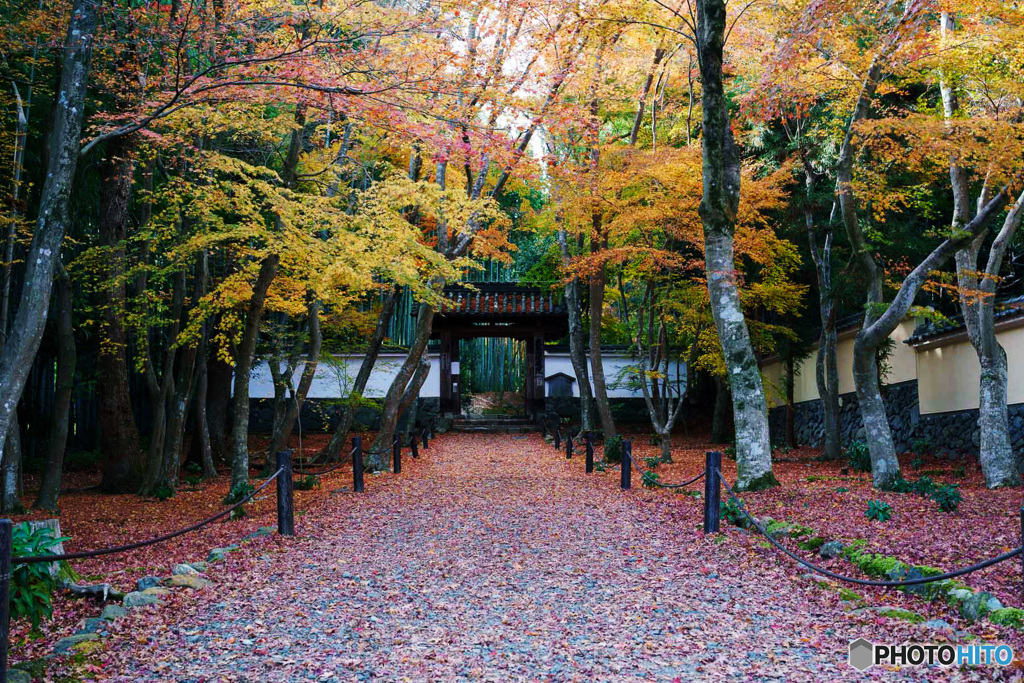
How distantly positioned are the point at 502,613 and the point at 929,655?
2.22 meters

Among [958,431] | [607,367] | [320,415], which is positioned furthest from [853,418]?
[320,415]

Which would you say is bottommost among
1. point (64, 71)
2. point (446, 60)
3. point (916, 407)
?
point (916, 407)

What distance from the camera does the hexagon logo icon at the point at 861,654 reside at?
347 cm

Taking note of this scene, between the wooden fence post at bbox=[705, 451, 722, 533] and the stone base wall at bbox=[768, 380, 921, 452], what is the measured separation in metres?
8.31

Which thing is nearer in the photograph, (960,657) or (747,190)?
(960,657)

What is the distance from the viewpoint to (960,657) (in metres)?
3.46

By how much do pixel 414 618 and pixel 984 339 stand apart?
7822 millimetres

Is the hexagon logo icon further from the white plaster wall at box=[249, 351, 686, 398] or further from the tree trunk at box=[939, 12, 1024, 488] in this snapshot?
the white plaster wall at box=[249, 351, 686, 398]

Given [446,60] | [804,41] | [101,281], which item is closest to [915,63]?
[804,41]

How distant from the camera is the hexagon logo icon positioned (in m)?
3.47

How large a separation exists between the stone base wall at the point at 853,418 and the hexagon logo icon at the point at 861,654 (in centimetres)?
1067

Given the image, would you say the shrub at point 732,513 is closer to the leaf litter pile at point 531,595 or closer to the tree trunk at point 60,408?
the leaf litter pile at point 531,595

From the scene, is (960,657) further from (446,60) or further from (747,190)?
(747,190)

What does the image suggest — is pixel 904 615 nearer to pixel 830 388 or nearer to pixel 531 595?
pixel 531 595
